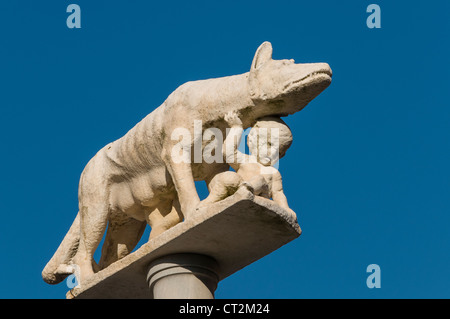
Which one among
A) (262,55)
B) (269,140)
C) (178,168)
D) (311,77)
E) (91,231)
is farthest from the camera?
(91,231)

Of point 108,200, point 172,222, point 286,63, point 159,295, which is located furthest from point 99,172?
point 286,63

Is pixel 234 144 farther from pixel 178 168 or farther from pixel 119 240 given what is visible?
pixel 119 240

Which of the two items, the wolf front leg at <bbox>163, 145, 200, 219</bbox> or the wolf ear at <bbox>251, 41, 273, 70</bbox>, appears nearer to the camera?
the wolf front leg at <bbox>163, 145, 200, 219</bbox>

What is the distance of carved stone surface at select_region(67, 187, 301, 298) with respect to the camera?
964 centimetres

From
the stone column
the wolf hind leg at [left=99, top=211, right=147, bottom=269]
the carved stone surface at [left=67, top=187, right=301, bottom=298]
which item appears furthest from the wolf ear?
the wolf hind leg at [left=99, top=211, right=147, bottom=269]

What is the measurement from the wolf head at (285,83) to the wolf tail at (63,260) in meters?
3.18

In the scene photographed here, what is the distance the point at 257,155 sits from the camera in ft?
33.9

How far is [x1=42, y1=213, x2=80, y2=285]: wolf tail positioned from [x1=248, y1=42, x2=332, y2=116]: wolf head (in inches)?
125

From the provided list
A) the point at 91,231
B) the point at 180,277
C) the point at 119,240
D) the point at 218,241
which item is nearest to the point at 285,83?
the point at 218,241

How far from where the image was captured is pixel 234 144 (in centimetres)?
1033

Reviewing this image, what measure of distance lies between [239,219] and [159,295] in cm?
138

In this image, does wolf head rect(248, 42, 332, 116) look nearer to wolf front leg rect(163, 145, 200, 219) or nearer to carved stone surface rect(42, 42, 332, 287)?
carved stone surface rect(42, 42, 332, 287)

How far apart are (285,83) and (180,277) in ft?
8.13
